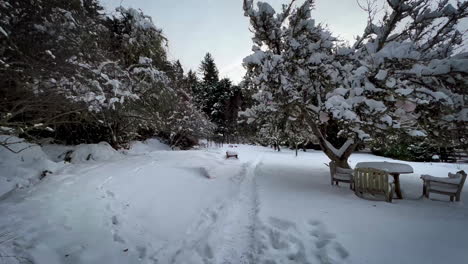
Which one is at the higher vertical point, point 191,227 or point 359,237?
point 359,237

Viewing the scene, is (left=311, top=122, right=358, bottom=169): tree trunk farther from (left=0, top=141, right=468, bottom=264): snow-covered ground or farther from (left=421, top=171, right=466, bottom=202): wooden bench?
(left=421, top=171, right=466, bottom=202): wooden bench

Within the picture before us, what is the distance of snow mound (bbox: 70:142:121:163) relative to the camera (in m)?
6.70

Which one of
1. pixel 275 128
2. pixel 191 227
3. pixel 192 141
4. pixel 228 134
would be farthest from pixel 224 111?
pixel 191 227

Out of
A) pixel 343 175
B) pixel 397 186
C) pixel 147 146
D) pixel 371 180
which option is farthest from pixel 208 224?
pixel 147 146

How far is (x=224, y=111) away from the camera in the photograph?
29.6 metres

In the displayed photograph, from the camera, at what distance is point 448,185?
179 inches

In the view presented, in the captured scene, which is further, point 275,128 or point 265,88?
point 275,128

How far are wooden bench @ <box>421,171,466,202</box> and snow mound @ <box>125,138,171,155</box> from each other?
40.9 ft

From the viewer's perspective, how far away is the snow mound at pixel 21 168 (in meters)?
4.17

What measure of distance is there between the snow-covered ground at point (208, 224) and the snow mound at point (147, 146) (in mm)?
6920

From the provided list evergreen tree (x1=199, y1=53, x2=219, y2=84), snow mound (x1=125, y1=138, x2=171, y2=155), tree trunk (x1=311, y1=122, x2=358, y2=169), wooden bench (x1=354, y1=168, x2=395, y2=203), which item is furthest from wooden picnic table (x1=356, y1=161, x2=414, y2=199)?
evergreen tree (x1=199, y1=53, x2=219, y2=84)

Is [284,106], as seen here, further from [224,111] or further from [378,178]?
[224,111]

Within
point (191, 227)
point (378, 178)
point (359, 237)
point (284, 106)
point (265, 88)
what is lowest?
point (191, 227)

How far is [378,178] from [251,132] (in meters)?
22.9
